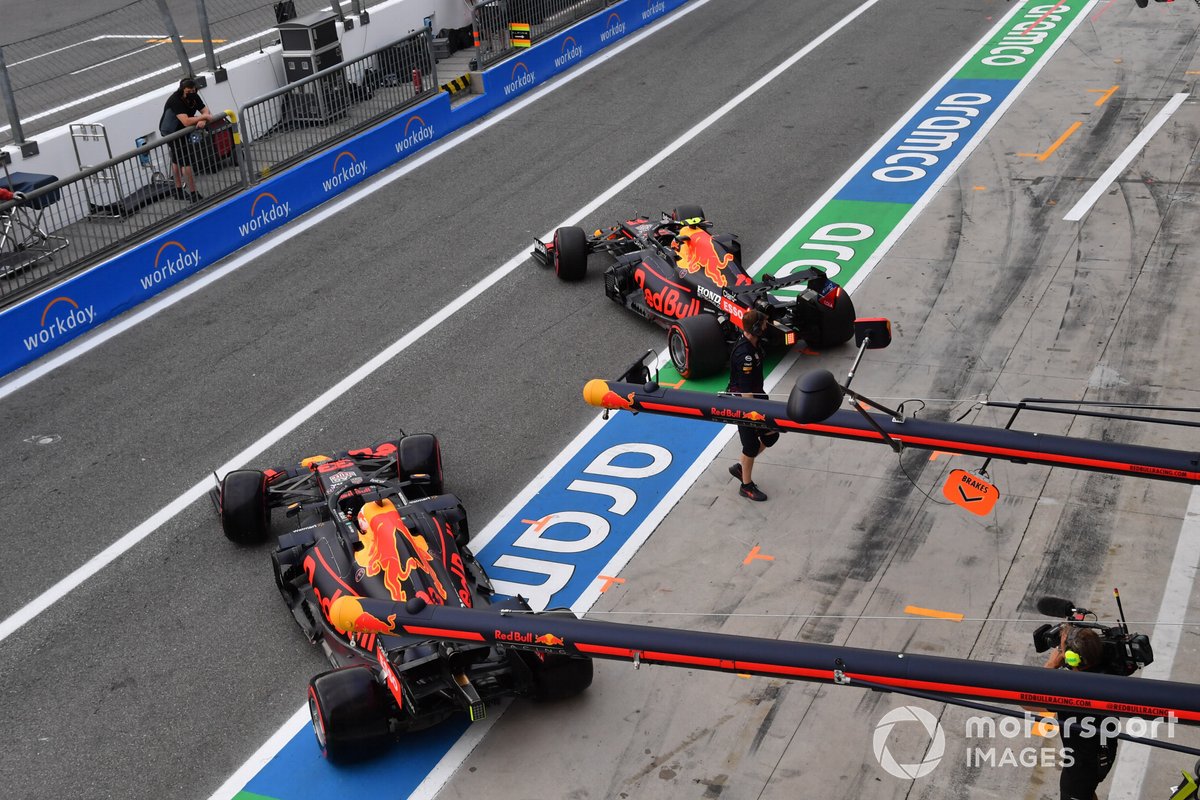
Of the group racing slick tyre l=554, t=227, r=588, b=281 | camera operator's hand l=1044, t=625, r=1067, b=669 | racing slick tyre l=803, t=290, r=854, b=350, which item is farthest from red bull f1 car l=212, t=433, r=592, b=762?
racing slick tyre l=554, t=227, r=588, b=281

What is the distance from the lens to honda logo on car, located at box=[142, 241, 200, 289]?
16.9 metres

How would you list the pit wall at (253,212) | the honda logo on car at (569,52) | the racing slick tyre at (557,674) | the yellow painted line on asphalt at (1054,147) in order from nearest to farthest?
the racing slick tyre at (557,674) → the pit wall at (253,212) → the yellow painted line on asphalt at (1054,147) → the honda logo on car at (569,52)

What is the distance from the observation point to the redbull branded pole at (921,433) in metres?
7.13

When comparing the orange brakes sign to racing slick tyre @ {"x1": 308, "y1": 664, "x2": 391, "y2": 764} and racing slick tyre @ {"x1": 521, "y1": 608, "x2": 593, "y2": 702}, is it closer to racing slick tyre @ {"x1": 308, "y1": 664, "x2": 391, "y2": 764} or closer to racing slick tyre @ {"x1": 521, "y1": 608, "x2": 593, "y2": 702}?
racing slick tyre @ {"x1": 521, "y1": 608, "x2": 593, "y2": 702}

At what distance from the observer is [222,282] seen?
17.2m

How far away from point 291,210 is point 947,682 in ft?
49.2

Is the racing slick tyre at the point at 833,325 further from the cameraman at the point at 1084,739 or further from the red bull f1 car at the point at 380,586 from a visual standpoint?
the cameraman at the point at 1084,739

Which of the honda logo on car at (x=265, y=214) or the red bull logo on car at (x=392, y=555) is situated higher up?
the honda logo on car at (x=265, y=214)

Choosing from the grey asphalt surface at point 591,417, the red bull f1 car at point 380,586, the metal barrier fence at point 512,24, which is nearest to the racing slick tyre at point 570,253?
the grey asphalt surface at point 591,417

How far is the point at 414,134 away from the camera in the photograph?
21234 millimetres

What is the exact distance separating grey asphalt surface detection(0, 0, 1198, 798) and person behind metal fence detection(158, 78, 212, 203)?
72.4 inches

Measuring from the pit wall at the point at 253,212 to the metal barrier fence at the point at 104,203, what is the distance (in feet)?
1.98

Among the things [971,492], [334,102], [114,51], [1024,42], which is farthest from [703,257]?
[114,51]

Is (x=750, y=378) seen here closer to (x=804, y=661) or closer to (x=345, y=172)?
(x=804, y=661)
